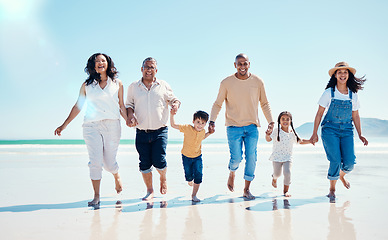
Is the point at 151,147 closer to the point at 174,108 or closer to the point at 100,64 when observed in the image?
the point at 174,108

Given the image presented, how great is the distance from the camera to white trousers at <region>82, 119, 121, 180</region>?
163 inches

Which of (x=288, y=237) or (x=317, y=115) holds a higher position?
(x=317, y=115)

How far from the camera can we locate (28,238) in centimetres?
271

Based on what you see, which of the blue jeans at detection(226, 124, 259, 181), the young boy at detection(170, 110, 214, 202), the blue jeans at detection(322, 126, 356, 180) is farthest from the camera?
the blue jeans at detection(226, 124, 259, 181)

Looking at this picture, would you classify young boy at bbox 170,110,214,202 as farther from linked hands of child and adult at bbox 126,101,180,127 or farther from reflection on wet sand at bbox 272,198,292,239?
reflection on wet sand at bbox 272,198,292,239

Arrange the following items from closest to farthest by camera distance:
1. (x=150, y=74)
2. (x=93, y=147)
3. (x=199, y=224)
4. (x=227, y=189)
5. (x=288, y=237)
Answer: (x=288, y=237)
(x=199, y=224)
(x=93, y=147)
(x=150, y=74)
(x=227, y=189)

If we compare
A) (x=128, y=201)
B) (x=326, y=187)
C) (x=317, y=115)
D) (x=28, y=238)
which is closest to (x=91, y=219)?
(x=28, y=238)

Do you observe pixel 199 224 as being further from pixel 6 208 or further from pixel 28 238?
pixel 6 208

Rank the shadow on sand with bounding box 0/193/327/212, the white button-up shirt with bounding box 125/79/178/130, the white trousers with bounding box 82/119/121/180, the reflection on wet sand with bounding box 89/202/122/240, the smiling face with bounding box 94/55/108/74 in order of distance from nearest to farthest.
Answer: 1. the reflection on wet sand with bounding box 89/202/122/240
2. the shadow on sand with bounding box 0/193/327/212
3. the white trousers with bounding box 82/119/121/180
4. the smiling face with bounding box 94/55/108/74
5. the white button-up shirt with bounding box 125/79/178/130

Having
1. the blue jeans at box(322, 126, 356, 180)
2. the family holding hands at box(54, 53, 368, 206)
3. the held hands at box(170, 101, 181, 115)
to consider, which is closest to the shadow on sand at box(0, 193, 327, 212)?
the family holding hands at box(54, 53, 368, 206)

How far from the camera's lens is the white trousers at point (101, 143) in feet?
13.6

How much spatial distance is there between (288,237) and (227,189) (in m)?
2.50

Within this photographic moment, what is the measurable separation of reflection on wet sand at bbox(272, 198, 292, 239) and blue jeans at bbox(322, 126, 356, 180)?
1175 millimetres

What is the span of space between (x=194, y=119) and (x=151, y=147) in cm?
81
